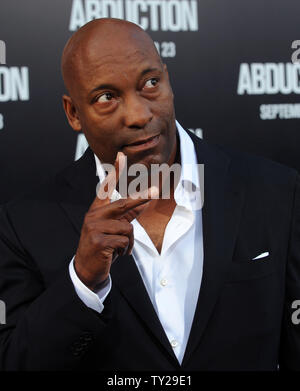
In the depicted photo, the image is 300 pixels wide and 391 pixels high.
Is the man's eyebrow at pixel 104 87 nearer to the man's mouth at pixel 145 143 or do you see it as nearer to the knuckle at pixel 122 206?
the man's mouth at pixel 145 143

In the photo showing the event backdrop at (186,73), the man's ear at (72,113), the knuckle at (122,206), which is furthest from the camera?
the event backdrop at (186,73)

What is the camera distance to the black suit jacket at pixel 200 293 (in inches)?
50.7

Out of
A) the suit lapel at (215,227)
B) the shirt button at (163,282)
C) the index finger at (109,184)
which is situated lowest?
the shirt button at (163,282)

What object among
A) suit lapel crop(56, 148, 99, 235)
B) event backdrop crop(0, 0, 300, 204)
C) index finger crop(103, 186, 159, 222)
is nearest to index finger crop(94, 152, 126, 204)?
index finger crop(103, 186, 159, 222)

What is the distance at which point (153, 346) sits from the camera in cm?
135

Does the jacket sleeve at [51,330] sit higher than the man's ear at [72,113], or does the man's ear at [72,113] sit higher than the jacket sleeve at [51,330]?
the man's ear at [72,113]

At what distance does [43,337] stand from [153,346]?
22 centimetres

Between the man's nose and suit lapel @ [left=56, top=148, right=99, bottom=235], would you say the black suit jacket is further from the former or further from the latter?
the man's nose

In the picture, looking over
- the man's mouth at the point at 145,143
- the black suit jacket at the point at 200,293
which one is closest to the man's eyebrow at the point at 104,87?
the man's mouth at the point at 145,143

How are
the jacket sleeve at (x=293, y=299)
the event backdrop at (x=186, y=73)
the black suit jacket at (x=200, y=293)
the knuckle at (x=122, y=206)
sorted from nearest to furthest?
the knuckle at (x=122, y=206) → the black suit jacket at (x=200, y=293) → the jacket sleeve at (x=293, y=299) → the event backdrop at (x=186, y=73)

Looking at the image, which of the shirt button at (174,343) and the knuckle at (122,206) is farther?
the shirt button at (174,343)

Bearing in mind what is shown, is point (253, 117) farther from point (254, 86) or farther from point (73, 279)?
point (73, 279)

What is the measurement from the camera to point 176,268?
1.39 metres

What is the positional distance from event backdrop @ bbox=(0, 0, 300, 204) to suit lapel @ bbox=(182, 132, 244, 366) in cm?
53
